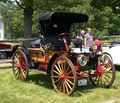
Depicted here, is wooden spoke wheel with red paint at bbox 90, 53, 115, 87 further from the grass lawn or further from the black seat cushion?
the black seat cushion

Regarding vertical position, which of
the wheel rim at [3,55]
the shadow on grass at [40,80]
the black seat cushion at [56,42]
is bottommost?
the shadow on grass at [40,80]

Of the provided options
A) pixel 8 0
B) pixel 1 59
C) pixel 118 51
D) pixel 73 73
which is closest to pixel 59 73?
pixel 73 73

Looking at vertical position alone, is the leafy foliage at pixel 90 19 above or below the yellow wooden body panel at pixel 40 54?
above

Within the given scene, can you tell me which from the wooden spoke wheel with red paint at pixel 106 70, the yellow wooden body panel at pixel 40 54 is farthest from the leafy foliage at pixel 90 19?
the wooden spoke wheel with red paint at pixel 106 70

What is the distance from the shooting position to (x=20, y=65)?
455 inches

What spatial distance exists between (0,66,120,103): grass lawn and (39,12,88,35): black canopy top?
1720 millimetres

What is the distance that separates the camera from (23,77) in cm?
1141

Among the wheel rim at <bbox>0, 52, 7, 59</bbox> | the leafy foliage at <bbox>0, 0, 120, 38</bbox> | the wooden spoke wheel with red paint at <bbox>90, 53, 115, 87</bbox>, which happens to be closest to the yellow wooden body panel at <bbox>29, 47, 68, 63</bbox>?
the wooden spoke wheel with red paint at <bbox>90, 53, 115, 87</bbox>

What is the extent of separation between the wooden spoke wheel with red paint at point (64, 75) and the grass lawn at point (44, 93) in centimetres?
20

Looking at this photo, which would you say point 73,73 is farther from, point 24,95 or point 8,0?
point 8,0

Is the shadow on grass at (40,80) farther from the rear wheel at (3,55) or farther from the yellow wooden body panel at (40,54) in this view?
the rear wheel at (3,55)

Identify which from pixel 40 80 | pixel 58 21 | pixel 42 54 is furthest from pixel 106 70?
pixel 40 80

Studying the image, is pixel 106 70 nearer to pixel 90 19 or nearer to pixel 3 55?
pixel 3 55

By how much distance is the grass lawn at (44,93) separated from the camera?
29.1 ft
